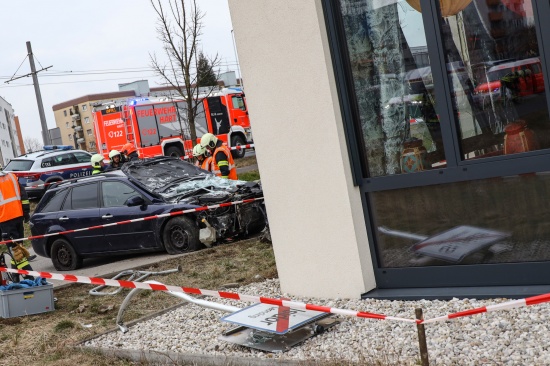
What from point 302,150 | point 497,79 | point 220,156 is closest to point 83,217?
point 220,156

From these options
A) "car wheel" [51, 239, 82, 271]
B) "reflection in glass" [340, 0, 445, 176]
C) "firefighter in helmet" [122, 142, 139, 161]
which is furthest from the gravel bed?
"firefighter in helmet" [122, 142, 139, 161]

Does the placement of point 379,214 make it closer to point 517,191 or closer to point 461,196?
point 461,196

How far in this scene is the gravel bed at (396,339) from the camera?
16.5 feet

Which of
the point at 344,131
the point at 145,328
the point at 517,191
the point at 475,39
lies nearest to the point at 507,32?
the point at 475,39

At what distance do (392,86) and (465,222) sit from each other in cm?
138

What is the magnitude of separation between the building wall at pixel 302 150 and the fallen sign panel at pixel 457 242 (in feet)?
2.10

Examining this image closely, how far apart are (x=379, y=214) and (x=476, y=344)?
1944mm

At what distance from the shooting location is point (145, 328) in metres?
7.53

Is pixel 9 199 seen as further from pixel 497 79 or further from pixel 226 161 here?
pixel 497 79

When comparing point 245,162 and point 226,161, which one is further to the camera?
point 245,162

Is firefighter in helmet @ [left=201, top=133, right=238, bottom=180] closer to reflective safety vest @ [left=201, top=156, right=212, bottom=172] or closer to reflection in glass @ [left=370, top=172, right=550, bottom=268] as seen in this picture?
reflective safety vest @ [left=201, top=156, right=212, bottom=172]

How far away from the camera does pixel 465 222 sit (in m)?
6.31

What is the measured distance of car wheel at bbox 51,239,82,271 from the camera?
1334 cm

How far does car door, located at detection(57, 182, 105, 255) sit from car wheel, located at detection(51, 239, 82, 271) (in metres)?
0.13
